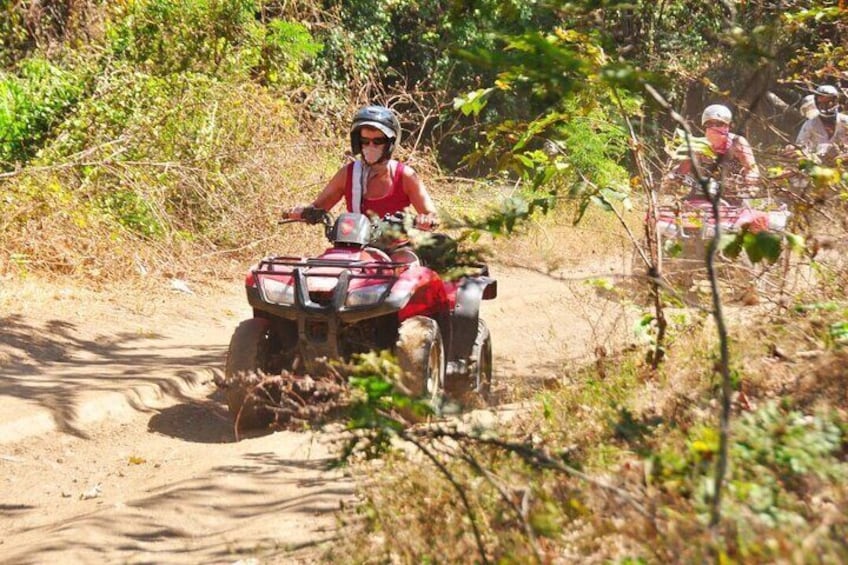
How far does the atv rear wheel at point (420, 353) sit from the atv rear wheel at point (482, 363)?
71cm

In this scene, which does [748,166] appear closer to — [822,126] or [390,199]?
[390,199]

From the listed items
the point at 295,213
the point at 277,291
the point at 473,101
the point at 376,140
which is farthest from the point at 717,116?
the point at 277,291

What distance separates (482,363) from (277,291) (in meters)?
1.91

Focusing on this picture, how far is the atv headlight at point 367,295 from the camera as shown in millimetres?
7688

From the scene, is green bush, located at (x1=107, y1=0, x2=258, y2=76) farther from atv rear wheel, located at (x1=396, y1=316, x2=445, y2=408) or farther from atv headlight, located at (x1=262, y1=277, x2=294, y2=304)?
atv rear wheel, located at (x1=396, y1=316, x2=445, y2=408)

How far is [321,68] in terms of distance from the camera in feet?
68.2

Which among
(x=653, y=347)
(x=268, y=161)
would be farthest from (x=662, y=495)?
(x=268, y=161)

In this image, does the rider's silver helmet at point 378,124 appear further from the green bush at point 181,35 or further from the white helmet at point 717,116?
the green bush at point 181,35

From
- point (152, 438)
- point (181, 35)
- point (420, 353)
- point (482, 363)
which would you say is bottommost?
point (152, 438)

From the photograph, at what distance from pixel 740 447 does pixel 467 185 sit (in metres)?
13.8

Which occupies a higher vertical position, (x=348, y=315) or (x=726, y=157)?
(x=726, y=157)

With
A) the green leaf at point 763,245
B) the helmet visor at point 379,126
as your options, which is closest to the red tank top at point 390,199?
the helmet visor at point 379,126

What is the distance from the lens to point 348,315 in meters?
7.67

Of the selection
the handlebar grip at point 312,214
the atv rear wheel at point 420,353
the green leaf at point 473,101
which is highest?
the green leaf at point 473,101
